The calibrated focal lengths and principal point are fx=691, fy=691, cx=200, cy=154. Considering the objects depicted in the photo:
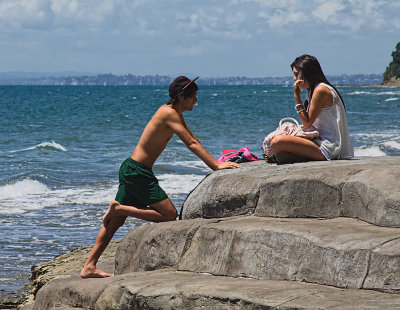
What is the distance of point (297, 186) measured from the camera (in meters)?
5.58

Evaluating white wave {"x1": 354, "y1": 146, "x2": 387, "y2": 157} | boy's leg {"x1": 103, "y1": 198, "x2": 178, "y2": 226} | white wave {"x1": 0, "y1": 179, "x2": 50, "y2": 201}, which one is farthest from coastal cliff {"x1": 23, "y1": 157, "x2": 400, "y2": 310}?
white wave {"x1": 354, "y1": 146, "x2": 387, "y2": 157}

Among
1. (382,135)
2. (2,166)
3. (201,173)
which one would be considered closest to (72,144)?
(2,166)

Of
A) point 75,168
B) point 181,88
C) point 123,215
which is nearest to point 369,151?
point 75,168

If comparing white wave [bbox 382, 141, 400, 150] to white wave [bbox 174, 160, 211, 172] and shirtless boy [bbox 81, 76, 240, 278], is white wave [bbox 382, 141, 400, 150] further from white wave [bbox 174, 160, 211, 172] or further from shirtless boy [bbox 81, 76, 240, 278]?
shirtless boy [bbox 81, 76, 240, 278]

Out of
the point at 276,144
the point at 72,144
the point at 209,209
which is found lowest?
the point at 72,144

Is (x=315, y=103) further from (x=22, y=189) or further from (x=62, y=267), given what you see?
(x=22, y=189)

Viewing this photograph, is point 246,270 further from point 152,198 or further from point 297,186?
point 152,198

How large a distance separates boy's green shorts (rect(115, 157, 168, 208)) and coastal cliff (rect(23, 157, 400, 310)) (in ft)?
0.86

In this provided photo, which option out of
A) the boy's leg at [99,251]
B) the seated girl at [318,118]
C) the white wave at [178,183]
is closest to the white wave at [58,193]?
the white wave at [178,183]

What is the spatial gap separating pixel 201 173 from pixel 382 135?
13.5 m

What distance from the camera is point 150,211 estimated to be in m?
6.14

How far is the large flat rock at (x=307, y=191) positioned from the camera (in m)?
5.04

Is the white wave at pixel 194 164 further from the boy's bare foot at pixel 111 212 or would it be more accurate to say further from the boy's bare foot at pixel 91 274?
the boy's bare foot at pixel 91 274

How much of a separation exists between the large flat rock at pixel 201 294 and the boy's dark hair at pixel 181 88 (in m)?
1.56
